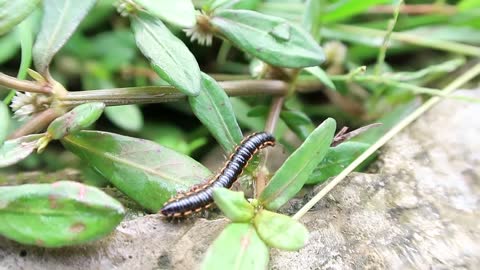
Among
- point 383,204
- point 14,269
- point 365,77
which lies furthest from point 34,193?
point 365,77

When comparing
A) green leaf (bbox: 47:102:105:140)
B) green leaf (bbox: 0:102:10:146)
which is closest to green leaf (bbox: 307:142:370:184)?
green leaf (bbox: 47:102:105:140)

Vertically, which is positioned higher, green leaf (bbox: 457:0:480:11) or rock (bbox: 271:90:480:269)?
green leaf (bbox: 457:0:480:11)

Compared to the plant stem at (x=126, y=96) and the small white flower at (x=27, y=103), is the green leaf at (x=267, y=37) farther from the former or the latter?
the small white flower at (x=27, y=103)

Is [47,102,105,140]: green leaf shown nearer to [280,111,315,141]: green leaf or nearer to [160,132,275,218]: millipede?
[160,132,275,218]: millipede

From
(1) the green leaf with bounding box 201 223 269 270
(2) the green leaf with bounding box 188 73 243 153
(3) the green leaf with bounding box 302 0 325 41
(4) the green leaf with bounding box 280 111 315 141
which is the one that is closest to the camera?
(1) the green leaf with bounding box 201 223 269 270

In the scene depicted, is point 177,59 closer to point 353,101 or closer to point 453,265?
point 453,265

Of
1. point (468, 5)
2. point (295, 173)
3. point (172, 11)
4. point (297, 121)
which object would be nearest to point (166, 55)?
point (172, 11)

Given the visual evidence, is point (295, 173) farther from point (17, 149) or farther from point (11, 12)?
point (11, 12)
